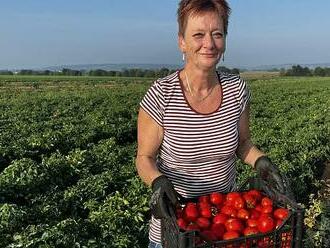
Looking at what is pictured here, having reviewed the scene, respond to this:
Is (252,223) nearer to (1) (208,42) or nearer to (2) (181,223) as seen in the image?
(2) (181,223)

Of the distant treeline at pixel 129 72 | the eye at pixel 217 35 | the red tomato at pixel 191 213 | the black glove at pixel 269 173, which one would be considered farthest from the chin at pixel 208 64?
the distant treeline at pixel 129 72

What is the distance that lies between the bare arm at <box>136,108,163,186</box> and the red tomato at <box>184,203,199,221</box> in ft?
0.91

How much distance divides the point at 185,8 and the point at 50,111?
20.7m

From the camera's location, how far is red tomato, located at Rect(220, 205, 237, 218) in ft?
8.29

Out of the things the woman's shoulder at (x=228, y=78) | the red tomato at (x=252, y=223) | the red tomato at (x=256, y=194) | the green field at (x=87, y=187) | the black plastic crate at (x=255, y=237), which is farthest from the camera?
the green field at (x=87, y=187)

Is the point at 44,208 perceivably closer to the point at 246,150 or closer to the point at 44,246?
the point at 44,246

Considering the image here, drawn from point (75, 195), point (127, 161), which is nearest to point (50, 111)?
point (127, 161)

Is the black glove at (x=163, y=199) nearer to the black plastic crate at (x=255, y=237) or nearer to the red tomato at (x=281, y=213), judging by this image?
the black plastic crate at (x=255, y=237)

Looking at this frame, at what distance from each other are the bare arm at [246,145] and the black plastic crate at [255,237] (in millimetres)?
535

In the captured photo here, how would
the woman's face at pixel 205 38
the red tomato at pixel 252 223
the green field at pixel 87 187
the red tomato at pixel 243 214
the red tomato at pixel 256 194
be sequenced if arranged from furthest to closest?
the green field at pixel 87 187
the red tomato at pixel 256 194
the woman's face at pixel 205 38
the red tomato at pixel 243 214
the red tomato at pixel 252 223

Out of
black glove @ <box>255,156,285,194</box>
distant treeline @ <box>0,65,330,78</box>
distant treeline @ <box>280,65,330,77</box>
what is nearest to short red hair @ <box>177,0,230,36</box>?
black glove @ <box>255,156,285,194</box>

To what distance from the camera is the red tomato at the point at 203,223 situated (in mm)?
2422

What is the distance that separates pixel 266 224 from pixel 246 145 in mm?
758

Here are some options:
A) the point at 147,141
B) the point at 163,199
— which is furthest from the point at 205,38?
the point at 163,199
